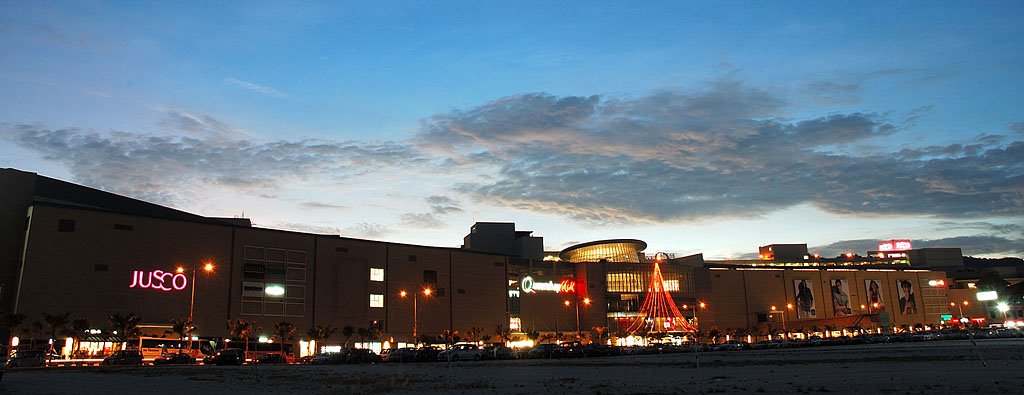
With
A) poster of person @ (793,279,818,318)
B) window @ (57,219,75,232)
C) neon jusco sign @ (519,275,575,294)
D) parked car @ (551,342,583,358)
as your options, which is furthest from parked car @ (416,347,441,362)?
poster of person @ (793,279,818,318)

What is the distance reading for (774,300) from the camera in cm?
18762

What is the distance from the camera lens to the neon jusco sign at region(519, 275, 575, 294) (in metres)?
147

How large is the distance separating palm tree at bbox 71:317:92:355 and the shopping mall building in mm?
3213

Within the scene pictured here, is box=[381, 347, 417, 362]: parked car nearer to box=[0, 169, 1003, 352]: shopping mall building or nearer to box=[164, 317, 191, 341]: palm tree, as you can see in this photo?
box=[0, 169, 1003, 352]: shopping mall building

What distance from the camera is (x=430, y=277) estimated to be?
5103 inches

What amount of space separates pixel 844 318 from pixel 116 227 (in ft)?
526

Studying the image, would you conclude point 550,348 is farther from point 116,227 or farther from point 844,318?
point 844,318

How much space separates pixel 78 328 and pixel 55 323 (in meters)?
2.47

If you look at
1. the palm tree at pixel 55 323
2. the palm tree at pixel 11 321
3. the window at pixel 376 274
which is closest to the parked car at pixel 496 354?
the window at pixel 376 274

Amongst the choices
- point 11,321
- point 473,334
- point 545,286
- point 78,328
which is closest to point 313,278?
point 473,334

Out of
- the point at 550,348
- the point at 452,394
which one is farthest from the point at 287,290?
the point at 452,394

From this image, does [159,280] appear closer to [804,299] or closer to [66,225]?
[66,225]

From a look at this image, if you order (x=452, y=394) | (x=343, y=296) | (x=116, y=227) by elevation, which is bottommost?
(x=452, y=394)

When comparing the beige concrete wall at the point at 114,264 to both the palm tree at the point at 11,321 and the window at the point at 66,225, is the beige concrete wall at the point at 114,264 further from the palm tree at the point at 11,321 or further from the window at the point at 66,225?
the palm tree at the point at 11,321
